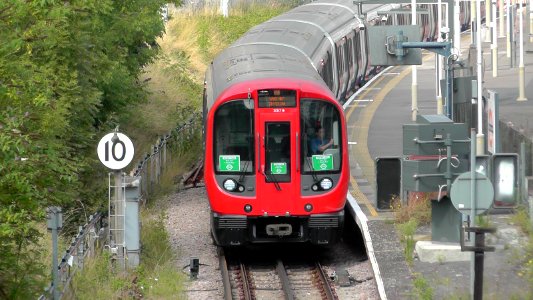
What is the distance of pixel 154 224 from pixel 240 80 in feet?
10.00

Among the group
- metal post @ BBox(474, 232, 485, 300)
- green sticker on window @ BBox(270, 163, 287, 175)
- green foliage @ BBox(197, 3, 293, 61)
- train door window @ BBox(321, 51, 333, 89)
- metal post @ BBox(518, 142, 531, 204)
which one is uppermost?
green foliage @ BBox(197, 3, 293, 61)

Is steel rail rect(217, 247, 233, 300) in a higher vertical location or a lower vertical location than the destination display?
lower

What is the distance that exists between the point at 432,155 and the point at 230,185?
9.93ft

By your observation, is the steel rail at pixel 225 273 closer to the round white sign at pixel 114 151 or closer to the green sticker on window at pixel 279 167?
the green sticker on window at pixel 279 167

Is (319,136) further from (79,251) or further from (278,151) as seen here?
(79,251)

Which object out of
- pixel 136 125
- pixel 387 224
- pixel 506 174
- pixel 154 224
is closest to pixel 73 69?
pixel 154 224

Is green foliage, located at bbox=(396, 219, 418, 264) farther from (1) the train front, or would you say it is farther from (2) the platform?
(1) the train front

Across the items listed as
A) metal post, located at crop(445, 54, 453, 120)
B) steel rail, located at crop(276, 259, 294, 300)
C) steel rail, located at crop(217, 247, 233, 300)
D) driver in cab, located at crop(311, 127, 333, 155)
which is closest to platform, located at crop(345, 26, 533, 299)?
steel rail, located at crop(276, 259, 294, 300)

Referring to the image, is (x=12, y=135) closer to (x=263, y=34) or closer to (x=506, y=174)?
(x=506, y=174)

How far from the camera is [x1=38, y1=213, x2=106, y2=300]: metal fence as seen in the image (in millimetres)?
14230

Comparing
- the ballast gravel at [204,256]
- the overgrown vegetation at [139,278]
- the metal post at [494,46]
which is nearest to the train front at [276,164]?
the ballast gravel at [204,256]

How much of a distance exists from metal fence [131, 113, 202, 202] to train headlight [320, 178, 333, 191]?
5.27 metres

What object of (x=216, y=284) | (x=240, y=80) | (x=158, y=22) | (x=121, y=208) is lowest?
(x=216, y=284)

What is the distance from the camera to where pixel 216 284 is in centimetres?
1684
